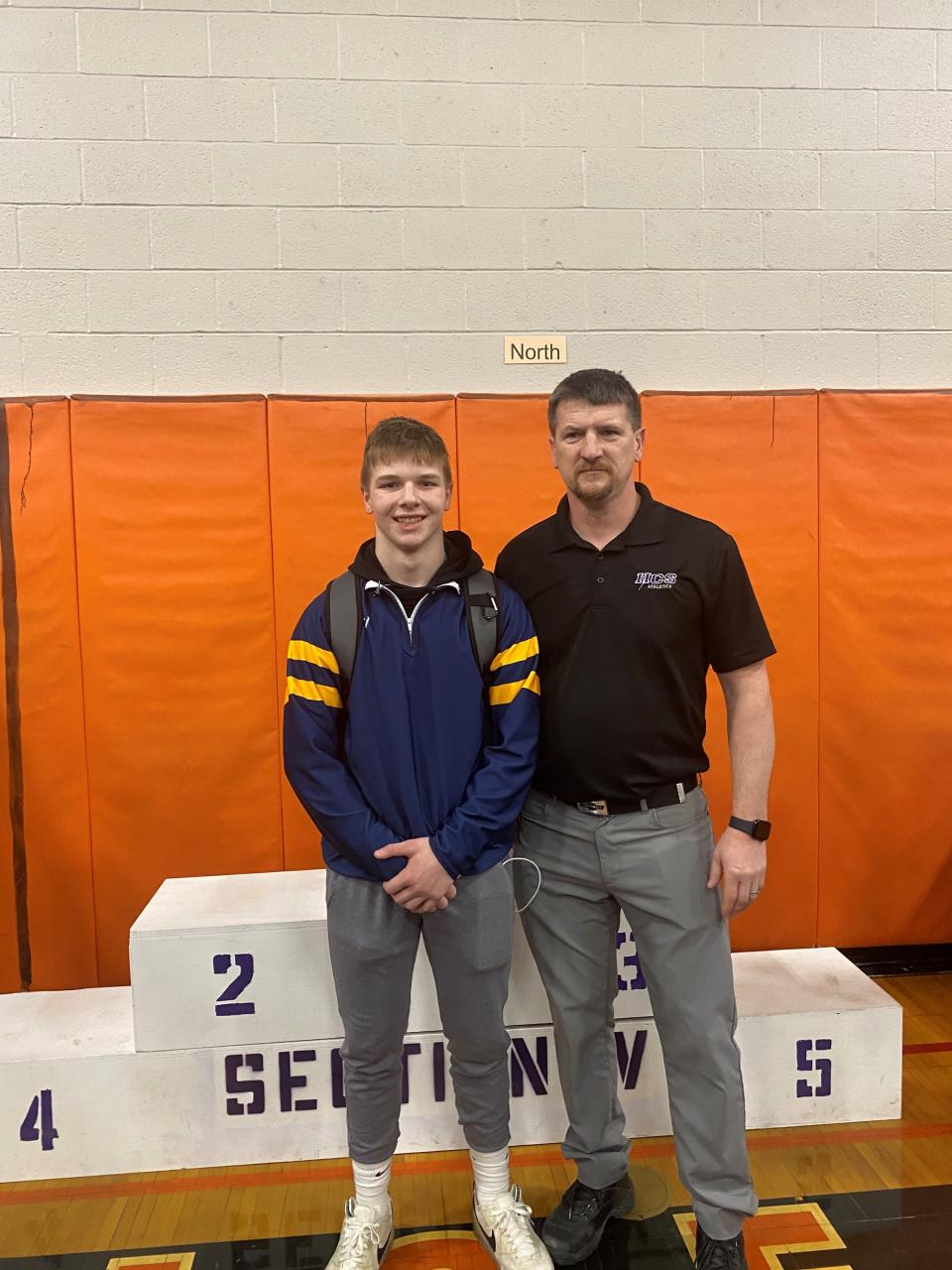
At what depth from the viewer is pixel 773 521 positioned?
Result: 9.95ft

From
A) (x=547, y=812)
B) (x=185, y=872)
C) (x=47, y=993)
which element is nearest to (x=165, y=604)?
(x=185, y=872)

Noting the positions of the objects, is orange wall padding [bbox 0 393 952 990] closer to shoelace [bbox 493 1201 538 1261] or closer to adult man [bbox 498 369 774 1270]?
adult man [bbox 498 369 774 1270]

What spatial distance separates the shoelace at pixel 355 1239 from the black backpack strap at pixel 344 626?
1.05 m

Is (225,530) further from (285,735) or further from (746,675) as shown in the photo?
(746,675)

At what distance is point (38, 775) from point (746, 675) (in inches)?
89.8

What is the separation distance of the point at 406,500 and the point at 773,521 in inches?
70.2

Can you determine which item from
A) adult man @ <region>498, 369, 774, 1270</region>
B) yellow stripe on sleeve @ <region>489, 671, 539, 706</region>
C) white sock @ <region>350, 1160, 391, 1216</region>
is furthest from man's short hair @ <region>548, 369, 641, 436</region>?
white sock @ <region>350, 1160, 391, 1216</region>

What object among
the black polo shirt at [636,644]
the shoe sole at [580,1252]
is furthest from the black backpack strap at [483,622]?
the shoe sole at [580,1252]

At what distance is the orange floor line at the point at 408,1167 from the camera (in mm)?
2100

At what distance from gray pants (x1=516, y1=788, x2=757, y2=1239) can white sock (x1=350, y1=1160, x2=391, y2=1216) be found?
0.44 meters

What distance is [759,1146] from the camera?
2.22m

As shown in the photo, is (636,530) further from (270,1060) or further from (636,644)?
(270,1060)

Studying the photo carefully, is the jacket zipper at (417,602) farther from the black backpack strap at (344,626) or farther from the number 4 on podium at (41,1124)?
the number 4 on podium at (41,1124)

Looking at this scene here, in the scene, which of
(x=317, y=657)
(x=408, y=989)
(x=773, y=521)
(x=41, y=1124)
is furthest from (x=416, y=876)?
(x=773, y=521)
